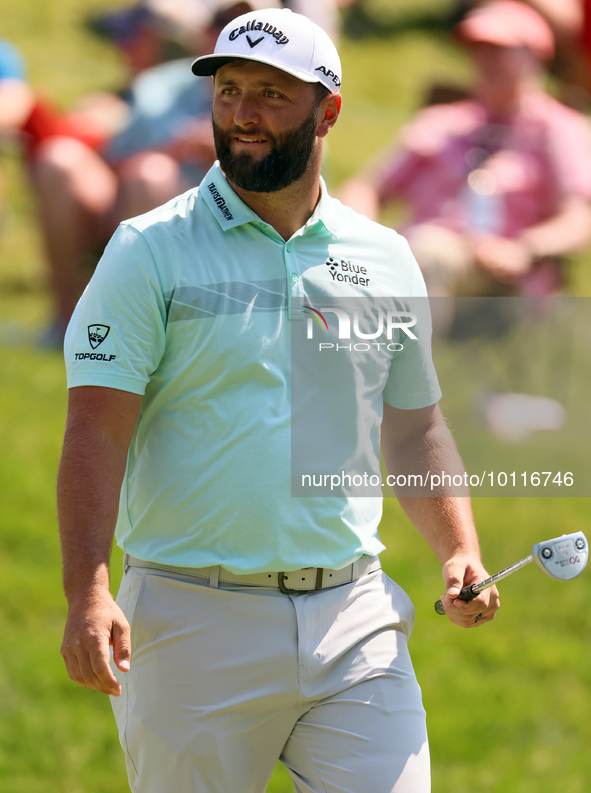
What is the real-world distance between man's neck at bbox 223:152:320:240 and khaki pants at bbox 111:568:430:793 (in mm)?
924

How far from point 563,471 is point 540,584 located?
4.28 ft

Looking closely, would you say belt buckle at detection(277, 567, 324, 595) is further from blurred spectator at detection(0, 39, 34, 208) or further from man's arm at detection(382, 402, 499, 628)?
blurred spectator at detection(0, 39, 34, 208)

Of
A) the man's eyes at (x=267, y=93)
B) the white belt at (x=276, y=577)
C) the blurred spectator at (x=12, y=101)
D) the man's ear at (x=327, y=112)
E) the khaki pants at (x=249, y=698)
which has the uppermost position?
the blurred spectator at (x=12, y=101)

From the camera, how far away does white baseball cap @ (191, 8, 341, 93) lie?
2668 millimetres

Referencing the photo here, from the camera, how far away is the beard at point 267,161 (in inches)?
108

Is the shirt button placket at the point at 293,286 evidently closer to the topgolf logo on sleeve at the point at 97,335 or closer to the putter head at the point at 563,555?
the topgolf logo on sleeve at the point at 97,335

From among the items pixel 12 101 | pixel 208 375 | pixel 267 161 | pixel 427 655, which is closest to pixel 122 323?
pixel 208 375

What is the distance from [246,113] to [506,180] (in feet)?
14.7

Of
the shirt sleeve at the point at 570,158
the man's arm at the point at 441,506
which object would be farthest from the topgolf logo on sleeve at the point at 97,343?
the shirt sleeve at the point at 570,158

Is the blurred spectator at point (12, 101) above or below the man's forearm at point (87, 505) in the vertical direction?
above

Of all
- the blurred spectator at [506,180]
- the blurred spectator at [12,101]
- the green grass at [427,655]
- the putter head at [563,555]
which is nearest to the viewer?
the putter head at [563,555]

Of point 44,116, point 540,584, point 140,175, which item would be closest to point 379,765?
point 540,584

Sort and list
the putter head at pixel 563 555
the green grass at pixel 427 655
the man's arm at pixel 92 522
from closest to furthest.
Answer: the man's arm at pixel 92 522 < the putter head at pixel 563 555 < the green grass at pixel 427 655

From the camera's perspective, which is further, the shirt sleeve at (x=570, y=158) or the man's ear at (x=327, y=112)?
the shirt sleeve at (x=570, y=158)
